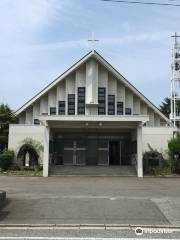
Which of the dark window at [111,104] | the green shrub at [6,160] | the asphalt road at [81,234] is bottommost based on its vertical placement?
the asphalt road at [81,234]

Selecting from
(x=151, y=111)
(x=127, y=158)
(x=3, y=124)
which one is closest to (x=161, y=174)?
(x=127, y=158)

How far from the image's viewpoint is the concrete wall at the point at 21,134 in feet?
99.1

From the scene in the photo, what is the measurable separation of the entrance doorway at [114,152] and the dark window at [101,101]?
8.86ft

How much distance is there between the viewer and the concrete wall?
30.2m

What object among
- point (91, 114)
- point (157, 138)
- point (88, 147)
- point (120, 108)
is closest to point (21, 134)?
point (88, 147)

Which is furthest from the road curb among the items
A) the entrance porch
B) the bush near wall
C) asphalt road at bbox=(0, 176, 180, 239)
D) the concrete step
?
the entrance porch

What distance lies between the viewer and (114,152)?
30875 mm

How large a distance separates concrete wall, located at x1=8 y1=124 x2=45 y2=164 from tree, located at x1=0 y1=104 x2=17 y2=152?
136 centimetres

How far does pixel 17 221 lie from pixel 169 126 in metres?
23.2

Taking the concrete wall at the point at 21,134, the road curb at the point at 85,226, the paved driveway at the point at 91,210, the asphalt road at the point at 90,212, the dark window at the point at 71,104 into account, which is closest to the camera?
the asphalt road at the point at 90,212

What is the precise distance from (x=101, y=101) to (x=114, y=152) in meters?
4.38

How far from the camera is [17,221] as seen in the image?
9.13 m

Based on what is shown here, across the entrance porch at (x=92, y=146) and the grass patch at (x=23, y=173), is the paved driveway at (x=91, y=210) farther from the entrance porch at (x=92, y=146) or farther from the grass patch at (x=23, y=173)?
the entrance porch at (x=92, y=146)

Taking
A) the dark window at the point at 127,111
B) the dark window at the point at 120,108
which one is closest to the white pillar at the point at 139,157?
the dark window at the point at 120,108
